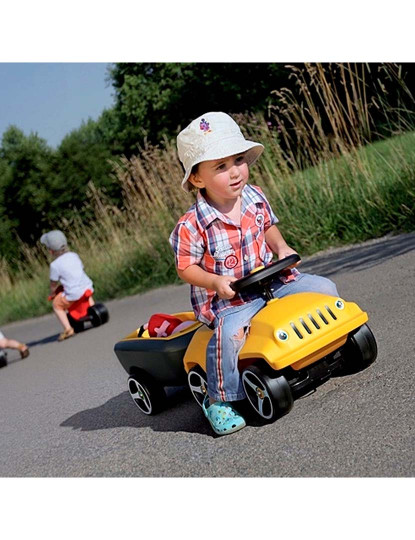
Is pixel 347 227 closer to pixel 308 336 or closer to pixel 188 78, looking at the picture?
pixel 308 336

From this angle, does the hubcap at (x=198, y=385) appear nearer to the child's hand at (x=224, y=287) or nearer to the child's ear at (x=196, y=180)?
the child's hand at (x=224, y=287)

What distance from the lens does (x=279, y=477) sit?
312 cm

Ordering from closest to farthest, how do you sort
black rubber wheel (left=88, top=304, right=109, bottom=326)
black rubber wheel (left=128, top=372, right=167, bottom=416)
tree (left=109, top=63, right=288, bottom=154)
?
1. black rubber wheel (left=128, top=372, right=167, bottom=416)
2. black rubber wheel (left=88, top=304, right=109, bottom=326)
3. tree (left=109, top=63, right=288, bottom=154)

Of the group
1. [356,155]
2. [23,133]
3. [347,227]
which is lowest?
[347,227]

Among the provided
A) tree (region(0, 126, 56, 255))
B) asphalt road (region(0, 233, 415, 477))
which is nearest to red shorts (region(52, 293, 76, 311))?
asphalt road (region(0, 233, 415, 477))

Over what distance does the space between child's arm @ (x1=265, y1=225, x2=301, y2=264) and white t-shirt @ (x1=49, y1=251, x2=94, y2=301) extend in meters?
5.65

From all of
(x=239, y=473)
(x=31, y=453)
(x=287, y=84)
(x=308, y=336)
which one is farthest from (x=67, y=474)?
(x=287, y=84)

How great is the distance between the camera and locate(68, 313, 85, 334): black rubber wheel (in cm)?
984

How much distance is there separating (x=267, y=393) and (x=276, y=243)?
36.6 inches

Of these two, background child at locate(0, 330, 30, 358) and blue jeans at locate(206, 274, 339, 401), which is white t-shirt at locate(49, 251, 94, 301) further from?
blue jeans at locate(206, 274, 339, 401)

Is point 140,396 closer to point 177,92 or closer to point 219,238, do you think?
point 219,238

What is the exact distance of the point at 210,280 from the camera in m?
3.87

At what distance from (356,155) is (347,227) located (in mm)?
806

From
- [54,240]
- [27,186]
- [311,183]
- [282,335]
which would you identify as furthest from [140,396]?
[27,186]
